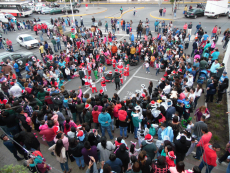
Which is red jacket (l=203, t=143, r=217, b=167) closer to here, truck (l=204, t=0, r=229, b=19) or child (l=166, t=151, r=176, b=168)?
child (l=166, t=151, r=176, b=168)

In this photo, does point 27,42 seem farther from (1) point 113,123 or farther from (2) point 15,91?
(1) point 113,123

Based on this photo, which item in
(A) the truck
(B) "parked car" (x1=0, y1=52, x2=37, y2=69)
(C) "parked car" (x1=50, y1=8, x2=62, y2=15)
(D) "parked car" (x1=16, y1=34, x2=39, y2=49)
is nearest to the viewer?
(B) "parked car" (x1=0, y1=52, x2=37, y2=69)

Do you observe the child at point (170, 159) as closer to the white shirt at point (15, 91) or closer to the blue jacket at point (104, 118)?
the blue jacket at point (104, 118)

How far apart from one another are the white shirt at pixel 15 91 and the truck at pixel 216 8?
25666 millimetres

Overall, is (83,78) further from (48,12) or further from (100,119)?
(48,12)

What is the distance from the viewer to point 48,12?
36.7 meters

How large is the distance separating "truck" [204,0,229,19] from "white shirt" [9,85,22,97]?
25.7 m

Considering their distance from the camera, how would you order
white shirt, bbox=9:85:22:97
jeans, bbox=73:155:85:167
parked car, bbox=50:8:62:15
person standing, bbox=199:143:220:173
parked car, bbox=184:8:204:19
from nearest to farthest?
person standing, bbox=199:143:220:173 < jeans, bbox=73:155:85:167 < white shirt, bbox=9:85:22:97 < parked car, bbox=184:8:204:19 < parked car, bbox=50:8:62:15

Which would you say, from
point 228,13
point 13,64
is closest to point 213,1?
point 228,13

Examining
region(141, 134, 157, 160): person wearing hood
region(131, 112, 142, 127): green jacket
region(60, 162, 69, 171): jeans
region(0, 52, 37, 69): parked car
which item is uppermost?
region(0, 52, 37, 69): parked car

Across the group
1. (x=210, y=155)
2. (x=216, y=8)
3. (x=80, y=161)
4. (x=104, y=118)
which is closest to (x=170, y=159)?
(x=210, y=155)

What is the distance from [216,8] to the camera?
2269 cm

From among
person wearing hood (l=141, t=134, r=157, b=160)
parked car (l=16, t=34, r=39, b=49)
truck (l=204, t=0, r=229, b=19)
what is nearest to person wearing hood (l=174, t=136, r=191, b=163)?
person wearing hood (l=141, t=134, r=157, b=160)

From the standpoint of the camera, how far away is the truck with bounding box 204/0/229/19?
2209 centimetres
